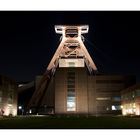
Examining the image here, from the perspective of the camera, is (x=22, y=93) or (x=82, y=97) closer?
(x=82, y=97)

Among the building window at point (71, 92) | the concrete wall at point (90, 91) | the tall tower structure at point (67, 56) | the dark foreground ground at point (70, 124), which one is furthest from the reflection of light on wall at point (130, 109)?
the dark foreground ground at point (70, 124)

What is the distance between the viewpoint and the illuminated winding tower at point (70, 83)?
7838 cm

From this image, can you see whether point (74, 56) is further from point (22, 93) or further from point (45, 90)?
point (22, 93)

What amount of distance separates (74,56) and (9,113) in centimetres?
3596

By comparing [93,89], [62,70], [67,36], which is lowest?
[93,89]

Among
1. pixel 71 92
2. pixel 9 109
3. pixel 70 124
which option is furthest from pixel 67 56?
pixel 70 124

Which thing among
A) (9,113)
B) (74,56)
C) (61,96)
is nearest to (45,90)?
(61,96)

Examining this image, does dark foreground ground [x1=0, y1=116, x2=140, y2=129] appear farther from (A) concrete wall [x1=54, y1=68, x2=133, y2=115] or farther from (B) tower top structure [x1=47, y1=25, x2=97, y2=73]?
(B) tower top structure [x1=47, y1=25, x2=97, y2=73]

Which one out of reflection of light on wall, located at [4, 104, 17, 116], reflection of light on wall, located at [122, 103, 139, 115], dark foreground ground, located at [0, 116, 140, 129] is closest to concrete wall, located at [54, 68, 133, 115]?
reflection of light on wall, located at [122, 103, 139, 115]

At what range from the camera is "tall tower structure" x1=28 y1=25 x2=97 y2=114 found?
86562 millimetres

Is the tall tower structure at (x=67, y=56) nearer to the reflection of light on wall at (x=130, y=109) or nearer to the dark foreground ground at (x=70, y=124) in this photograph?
the reflection of light on wall at (x=130, y=109)

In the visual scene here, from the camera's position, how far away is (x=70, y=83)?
79500 millimetres

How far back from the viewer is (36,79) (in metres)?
90.2

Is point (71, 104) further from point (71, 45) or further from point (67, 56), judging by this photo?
point (71, 45)
